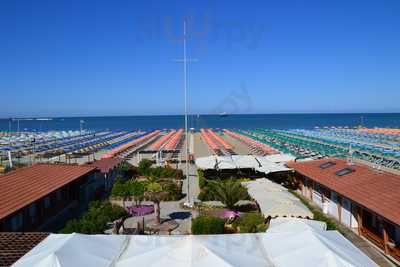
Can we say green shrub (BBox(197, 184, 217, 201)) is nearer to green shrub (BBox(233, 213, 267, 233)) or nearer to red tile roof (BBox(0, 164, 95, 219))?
green shrub (BBox(233, 213, 267, 233))

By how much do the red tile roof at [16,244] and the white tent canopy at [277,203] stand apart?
21.8 ft

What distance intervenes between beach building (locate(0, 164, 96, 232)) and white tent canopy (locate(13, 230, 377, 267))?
11.8 feet

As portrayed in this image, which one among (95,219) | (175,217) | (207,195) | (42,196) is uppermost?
(42,196)

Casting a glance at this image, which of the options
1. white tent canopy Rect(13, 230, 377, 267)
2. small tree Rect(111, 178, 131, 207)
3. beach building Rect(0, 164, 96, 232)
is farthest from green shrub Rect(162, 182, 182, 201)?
white tent canopy Rect(13, 230, 377, 267)

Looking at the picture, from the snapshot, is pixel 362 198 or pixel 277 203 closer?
pixel 362 198

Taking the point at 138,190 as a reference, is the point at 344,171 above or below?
above

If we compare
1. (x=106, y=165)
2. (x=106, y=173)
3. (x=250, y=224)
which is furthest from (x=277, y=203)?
(x=106, y=165)

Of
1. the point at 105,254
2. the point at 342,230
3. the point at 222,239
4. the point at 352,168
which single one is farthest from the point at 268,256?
the point at 352,168

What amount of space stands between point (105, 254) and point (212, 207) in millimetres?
8509

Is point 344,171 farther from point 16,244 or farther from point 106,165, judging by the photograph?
point 106,165

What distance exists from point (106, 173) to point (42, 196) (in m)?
7.13

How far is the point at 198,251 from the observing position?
6195 millimetres

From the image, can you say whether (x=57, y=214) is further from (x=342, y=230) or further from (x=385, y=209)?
(x=385, y=209)

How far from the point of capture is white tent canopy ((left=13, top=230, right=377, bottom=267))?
234 inches
